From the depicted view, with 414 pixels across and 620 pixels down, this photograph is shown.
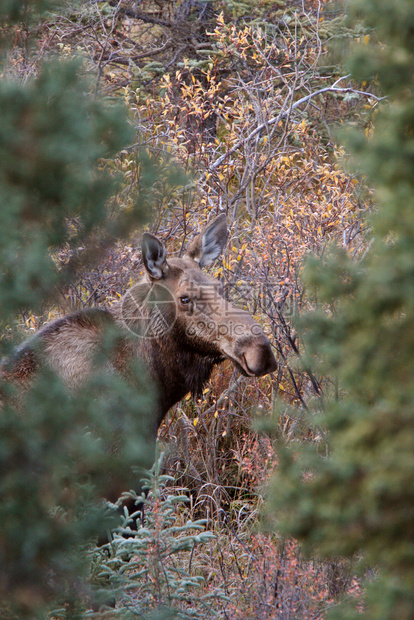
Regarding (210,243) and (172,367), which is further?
(210,243)

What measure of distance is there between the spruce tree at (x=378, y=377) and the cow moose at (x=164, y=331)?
2628 mm

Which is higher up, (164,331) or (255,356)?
(255,356)

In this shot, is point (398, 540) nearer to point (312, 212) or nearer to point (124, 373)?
point (124, 373)

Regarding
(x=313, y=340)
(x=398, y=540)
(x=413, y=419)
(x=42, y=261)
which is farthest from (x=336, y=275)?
(x=42, y=261)

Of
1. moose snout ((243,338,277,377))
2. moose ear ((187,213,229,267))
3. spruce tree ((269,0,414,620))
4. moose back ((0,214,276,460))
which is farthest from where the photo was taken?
moose ear ((187,213,229,267))

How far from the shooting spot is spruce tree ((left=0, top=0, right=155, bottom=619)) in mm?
2168

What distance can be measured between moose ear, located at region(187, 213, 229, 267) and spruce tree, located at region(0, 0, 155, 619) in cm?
333

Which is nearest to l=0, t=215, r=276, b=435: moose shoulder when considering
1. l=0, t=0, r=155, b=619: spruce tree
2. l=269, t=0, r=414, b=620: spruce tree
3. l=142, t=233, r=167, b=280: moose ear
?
l=142, t=233, r=167, b=280: moose ear

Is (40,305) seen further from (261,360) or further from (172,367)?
(172,367)

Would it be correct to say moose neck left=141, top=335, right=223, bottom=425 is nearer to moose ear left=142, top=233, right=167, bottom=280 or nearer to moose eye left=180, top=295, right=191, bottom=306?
moose eye left=180, top=295, right=191, bottom=306

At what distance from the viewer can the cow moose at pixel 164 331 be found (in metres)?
4.93

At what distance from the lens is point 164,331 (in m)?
5.31

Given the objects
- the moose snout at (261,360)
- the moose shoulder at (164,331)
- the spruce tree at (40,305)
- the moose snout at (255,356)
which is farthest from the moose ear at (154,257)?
the spruce tree at (40,305)

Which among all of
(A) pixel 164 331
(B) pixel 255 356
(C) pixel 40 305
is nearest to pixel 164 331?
(A) pixel 164 331
